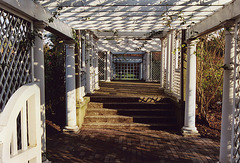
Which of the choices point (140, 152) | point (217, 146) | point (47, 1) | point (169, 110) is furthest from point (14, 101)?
point (169, 110)

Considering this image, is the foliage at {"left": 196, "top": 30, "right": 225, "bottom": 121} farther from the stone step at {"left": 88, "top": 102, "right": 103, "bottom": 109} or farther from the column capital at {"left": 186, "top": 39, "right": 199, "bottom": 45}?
the stone step at {"left": 88, "top": 102, "right": 103, "bottom": 109}

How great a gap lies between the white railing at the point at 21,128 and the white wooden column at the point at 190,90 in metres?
4.96

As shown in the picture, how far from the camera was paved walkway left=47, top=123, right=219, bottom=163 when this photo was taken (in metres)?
4.50

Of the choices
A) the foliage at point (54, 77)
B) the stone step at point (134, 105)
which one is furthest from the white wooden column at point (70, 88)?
the stone step at point (134, 105)

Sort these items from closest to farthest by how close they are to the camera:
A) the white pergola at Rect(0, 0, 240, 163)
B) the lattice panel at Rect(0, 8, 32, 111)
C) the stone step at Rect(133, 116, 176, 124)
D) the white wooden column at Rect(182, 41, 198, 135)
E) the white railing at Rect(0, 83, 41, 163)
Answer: the white railing at Rect(0, 83, 41, 163) < the lattice panel at Rect(0, 8, 32, 111) < the white pergola at Rect(0, 0, 240, 163) < the white wooden column at Rect(182, 41, 198, 135) < the stone step at Rect(133, 116, 176, 124)

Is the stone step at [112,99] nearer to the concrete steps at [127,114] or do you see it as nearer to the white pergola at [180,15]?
the concrete steps at [127,114]

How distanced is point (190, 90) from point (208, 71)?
1.63 meters

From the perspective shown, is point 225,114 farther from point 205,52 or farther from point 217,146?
point 205,52

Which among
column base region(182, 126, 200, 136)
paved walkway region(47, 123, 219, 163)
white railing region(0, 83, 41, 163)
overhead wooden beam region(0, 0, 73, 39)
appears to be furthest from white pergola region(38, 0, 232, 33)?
paved walkway region(47, 123, 219, 163)

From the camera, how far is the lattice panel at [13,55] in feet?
9.02

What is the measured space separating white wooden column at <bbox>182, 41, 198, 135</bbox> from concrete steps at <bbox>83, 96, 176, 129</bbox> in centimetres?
71

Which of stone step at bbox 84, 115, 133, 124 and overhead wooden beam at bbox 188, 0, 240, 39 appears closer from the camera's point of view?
overhead wooden beam at bbox 188, 0, 240, 39

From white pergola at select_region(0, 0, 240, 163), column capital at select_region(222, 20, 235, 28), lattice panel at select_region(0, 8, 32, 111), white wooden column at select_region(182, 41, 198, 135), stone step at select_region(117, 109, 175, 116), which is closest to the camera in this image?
lattice panel at select_region(0, 8, 32, 111)

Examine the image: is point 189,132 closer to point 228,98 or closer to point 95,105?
point 228,98
